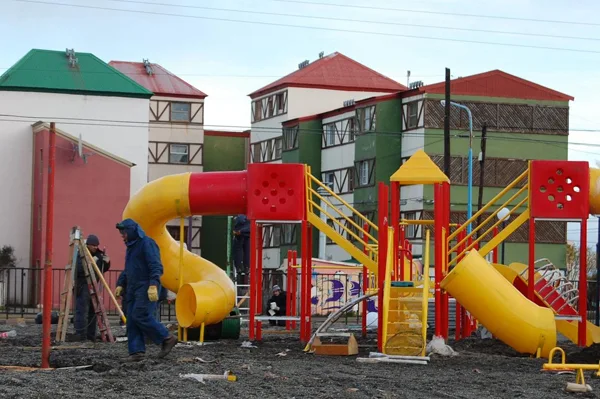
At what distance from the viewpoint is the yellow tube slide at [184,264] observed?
20891 millimetres

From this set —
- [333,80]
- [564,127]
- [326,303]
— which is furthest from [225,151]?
[326,303]

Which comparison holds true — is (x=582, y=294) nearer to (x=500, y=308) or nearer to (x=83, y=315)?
(x=500, y=308)

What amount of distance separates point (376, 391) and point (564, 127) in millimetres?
56246

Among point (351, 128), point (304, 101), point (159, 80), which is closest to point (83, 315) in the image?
point (351, 128)

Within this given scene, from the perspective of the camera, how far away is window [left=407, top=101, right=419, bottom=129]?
6619 cm

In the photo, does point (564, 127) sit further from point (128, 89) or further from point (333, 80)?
point (128, 89)

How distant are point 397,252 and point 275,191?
250 cm

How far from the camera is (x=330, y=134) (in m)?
75.8

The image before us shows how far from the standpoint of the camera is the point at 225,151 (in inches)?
3278

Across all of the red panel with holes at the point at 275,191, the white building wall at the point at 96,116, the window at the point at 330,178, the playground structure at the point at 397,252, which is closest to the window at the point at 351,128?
the window at the point at 330,178

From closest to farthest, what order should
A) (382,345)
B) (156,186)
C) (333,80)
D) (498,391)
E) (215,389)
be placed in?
(215,389) → (498,391) → (382,345) → (156,186) → (333,80)

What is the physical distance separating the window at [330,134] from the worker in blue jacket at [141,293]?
59214 millimetres

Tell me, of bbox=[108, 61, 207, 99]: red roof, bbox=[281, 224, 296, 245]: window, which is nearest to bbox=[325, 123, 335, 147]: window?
bbox=[281, 224, 296, 245]: window

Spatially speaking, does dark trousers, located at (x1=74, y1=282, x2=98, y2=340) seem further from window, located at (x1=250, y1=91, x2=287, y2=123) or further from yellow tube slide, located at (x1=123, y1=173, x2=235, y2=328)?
window, located at (x1=250, y1=91, x2=287, y2=123)
